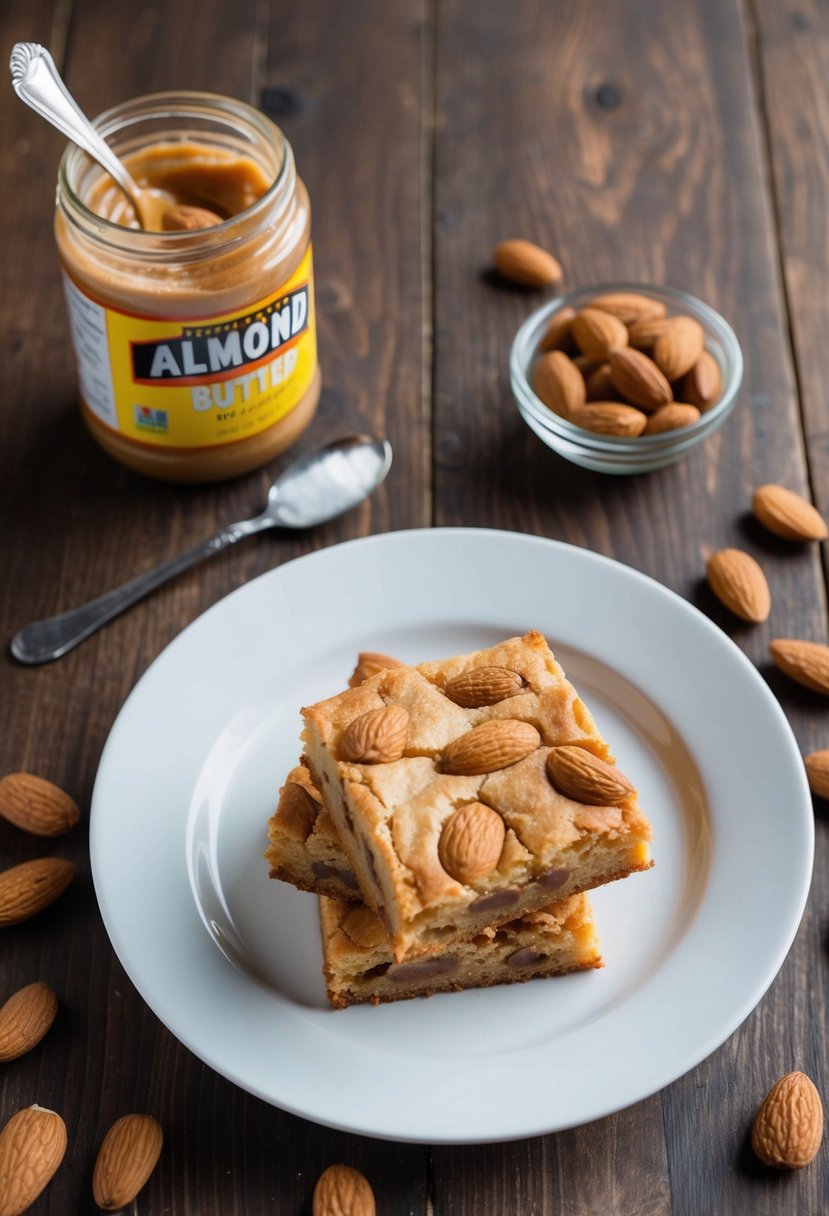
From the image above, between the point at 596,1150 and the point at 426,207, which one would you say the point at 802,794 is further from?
the point at 426,207

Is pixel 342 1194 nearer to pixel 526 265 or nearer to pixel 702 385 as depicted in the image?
pixel 702 385

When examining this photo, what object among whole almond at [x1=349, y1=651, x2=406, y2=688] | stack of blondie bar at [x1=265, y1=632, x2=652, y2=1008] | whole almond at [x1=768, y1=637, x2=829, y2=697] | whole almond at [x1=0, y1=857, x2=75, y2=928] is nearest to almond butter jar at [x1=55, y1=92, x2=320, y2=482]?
whole almond at [x1=349, y1=651, x2=406, y2=688]

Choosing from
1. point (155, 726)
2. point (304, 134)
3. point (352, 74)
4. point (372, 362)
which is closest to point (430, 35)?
point (352, 74)

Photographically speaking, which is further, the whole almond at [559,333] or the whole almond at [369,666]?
the whole almond at [559,333]

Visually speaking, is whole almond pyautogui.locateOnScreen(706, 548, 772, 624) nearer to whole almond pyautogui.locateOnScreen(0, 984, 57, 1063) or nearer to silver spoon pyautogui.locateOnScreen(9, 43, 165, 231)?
silver spoon pyautogui.locateOnScreen(9, 43, 165, 231)

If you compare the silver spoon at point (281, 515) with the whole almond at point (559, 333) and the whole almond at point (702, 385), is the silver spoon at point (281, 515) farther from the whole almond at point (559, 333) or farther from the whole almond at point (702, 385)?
the whole almond at point (702, 385)

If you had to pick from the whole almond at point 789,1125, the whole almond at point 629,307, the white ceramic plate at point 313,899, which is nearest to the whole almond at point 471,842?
the white ceramic plate at point 313,899

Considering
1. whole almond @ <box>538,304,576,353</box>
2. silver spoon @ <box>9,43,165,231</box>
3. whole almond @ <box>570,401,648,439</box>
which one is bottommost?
whole almond @ <box>570,401,648,439</box>
